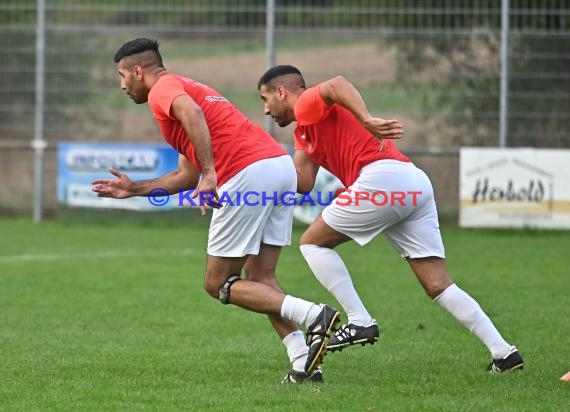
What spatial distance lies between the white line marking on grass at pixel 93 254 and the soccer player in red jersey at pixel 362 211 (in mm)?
7735

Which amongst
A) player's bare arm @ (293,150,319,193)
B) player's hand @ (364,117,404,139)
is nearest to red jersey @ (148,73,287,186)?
player's bare arm @ (293,150,319,193)

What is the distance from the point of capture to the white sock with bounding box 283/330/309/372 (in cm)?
723

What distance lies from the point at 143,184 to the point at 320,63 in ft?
39.8

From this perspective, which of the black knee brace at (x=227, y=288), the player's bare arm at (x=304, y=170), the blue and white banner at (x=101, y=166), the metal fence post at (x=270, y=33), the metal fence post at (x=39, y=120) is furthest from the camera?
the metal fence post at (x=39, y=120)

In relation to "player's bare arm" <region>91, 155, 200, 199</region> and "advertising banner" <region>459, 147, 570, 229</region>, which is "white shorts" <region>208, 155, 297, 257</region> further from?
"advertising banner" <region>459, 147, 570, 229</region>

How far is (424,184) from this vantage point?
7414mm

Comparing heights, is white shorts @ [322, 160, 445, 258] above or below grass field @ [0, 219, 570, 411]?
above

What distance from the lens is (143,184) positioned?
738 cm

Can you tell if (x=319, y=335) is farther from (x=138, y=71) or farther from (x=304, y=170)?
(x=138, y=71)

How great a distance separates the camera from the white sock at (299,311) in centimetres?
696

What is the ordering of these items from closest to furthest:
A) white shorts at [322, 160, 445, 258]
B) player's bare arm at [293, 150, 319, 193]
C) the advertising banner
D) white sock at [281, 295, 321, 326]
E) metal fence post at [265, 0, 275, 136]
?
white sock at [281, 295, 321, 326] → white shorts at [322, 160, 445, 258] → player's bare arm at [293, 150, 319, 193] → the advertising banner → metal fence post at [265, 0, 275, 136]

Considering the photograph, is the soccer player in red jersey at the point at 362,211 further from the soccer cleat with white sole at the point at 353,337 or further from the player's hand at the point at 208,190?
the player's hand at the point at 208,190

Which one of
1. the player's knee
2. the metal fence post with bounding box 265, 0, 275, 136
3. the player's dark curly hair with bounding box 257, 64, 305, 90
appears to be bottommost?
the player's knee

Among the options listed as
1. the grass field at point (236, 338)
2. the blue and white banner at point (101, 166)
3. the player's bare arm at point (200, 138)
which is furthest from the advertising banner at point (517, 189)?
the player's bare arm at point (200, 138)
